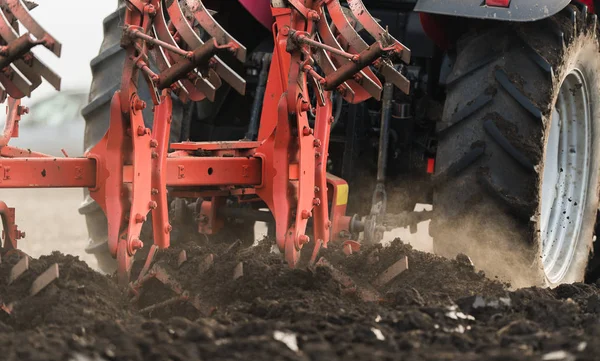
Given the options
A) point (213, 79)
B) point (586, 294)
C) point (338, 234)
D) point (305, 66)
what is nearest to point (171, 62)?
point (213, 79)

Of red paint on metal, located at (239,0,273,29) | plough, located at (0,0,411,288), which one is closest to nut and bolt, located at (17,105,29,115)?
plough, located at (0,0,411,288)

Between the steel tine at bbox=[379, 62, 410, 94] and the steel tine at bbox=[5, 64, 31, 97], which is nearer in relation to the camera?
the steel tine at bbox=[5, 64, 31, 97]

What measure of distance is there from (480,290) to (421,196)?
1.27m

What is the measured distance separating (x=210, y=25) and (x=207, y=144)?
73 cm

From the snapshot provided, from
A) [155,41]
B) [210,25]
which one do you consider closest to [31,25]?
[155,41]

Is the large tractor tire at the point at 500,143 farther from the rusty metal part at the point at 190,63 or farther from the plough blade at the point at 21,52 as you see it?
the plough blade at the point at 21,52

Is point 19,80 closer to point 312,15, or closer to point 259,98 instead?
point 312,15

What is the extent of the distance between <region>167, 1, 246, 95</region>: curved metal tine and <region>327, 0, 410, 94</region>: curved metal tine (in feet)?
2.17

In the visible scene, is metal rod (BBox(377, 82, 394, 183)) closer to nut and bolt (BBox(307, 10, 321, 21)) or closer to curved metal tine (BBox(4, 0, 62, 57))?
nut and bolt (BBox(307, 10, 321, 21))

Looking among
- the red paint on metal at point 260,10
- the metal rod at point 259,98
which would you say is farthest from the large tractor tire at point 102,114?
the red paint on metal at point 260,10

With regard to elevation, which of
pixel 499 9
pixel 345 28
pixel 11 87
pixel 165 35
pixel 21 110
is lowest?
pixel 21 110

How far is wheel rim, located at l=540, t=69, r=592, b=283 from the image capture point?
5.55 m

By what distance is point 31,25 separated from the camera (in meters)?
3.96

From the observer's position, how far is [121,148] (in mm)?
4219
